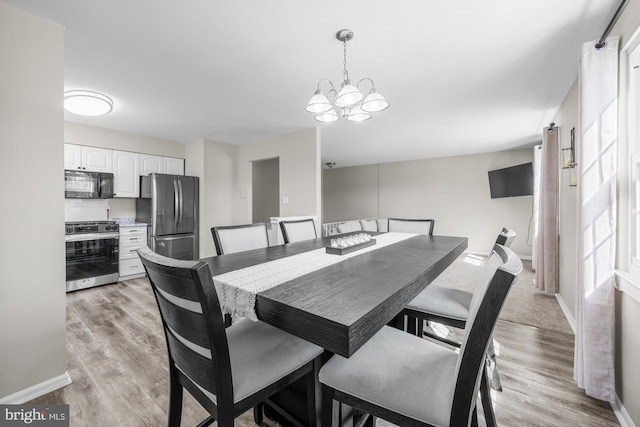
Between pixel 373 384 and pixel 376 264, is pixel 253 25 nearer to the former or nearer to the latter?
pixel 376 264

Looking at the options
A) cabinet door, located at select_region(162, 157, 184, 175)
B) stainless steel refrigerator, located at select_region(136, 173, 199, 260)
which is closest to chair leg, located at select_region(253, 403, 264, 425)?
stainless steel refrigerator, located at select_region(136, 173, 199, 260)

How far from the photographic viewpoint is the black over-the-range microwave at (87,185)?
12.0 feet

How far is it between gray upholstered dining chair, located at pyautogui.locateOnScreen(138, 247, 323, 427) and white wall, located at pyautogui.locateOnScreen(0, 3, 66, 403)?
1293mm

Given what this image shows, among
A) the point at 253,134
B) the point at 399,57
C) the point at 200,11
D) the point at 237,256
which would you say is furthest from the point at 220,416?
the point at 253,134

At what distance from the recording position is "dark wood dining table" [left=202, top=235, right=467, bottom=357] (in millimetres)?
755

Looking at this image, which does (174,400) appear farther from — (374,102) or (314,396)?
(374,102)

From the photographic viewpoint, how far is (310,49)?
6.94ft

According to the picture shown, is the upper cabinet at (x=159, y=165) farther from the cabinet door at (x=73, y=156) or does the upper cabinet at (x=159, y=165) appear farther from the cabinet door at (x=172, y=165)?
the cabinet door at (x=73, y=156)

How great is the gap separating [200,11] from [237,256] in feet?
5.27

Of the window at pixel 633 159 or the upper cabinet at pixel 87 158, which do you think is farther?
the upper cabinet at pixel 87 158

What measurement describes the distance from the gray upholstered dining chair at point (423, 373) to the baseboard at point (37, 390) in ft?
6.11

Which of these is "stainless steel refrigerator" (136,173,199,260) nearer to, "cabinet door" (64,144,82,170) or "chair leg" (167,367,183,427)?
"cabinet door" (64,144,82,170)

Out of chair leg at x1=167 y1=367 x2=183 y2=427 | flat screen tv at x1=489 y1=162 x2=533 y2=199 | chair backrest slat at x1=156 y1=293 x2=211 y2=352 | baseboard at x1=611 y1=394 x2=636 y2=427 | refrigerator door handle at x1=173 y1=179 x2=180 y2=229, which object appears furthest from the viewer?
flat screen tv at x1=489 y1=162 x2=533 y2=199

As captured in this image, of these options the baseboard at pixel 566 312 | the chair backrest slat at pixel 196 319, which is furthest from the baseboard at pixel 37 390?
the baseboard at pixel 566 312
